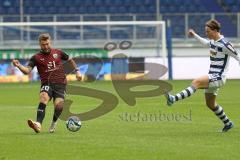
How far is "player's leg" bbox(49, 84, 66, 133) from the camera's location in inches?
535

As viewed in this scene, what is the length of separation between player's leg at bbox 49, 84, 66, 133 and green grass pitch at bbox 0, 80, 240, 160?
0.20m

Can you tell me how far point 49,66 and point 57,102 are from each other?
27.0 inches

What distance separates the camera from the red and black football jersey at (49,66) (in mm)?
13719

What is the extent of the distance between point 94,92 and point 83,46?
10811 mm

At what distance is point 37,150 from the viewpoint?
1088 centimetres

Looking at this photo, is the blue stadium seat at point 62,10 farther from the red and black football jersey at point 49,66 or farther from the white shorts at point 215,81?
the white shorts at point 215,81

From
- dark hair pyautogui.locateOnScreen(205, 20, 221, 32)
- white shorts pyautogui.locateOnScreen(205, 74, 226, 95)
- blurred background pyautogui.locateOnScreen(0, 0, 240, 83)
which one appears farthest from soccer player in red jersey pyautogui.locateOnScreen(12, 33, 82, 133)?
blurred background pyautogui.locateOnScreen(0, 0, 240, 83)

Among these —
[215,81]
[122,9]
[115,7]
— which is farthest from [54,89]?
[115,7]

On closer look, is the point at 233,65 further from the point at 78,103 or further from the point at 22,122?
the point at 22,122

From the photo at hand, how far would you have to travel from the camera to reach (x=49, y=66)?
45.1 ft

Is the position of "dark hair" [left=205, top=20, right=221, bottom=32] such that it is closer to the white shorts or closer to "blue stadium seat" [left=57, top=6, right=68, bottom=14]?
the white shorts

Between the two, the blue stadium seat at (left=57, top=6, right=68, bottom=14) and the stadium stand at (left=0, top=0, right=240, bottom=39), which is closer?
the stadium stand at (left=0, top=0, right=240, bottom=39)

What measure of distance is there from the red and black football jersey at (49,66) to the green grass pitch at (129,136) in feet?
3.17

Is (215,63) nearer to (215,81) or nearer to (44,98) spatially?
(215,81)
